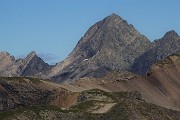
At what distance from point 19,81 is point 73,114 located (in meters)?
64.6

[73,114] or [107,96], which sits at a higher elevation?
[107,96]

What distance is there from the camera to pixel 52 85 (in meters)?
190

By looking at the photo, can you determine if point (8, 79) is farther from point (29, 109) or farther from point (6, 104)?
point (29, 109)

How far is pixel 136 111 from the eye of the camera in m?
120

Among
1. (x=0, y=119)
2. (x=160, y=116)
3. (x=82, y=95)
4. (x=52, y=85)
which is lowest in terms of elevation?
(x=160, y=116)

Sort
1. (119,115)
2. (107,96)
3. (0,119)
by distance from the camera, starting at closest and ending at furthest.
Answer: (0,119)
(119,115)
(107,96)

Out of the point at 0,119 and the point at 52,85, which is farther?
the point at 52,85

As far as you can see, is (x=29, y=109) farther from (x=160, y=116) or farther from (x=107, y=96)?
(x=107, y=96)

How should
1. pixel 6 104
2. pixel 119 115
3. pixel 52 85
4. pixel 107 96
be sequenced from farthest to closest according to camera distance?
1. pixel 52 85
2. pixel 6 104
3. pixel 107 96
4. pixel 119 115

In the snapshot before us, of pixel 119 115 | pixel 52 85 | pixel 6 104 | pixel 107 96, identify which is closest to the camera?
pixel 119 115

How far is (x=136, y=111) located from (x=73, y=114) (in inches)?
546

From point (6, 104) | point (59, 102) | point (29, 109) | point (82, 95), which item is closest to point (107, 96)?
point (82, 95)

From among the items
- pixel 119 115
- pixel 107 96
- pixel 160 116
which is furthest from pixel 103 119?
pixel 107 96

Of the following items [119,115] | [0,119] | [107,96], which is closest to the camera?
[0,119]
